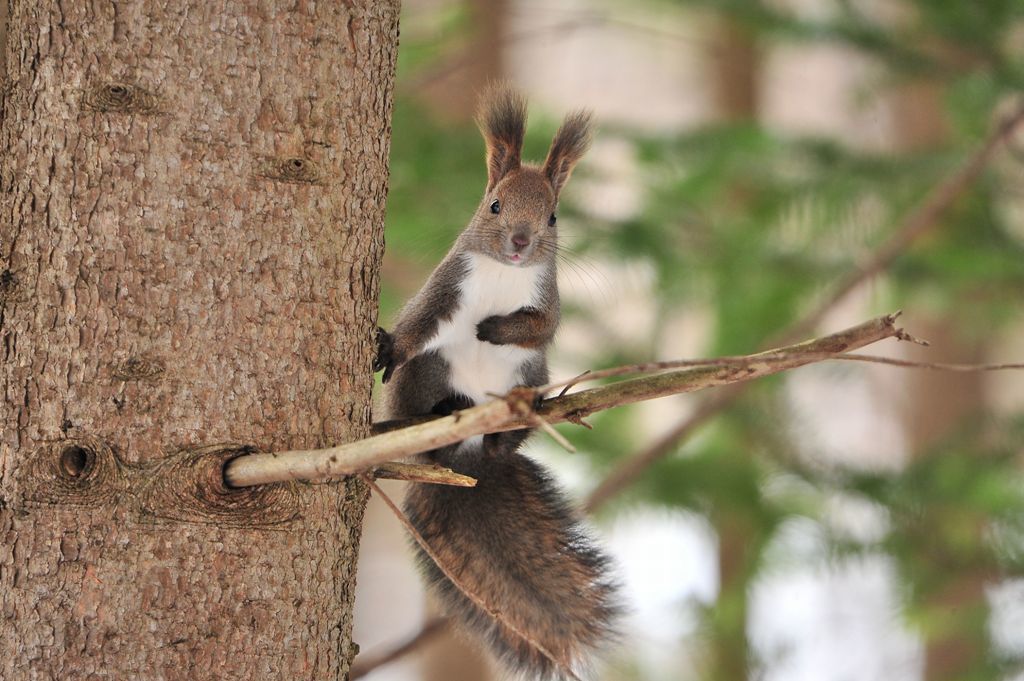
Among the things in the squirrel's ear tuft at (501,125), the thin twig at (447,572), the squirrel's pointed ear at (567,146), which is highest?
the squirrel's ear tuft at (501,125)

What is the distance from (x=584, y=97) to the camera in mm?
7973

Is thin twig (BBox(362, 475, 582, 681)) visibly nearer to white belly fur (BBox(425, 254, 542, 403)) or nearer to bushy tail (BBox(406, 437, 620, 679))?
bushy tail (BBox(406, 437, 620, 679))

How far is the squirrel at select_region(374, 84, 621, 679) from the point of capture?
1.55 meters

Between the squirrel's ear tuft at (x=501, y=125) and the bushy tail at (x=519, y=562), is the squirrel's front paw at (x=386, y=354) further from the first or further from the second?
the squirrel's ear tuft at (x=501, y=125)

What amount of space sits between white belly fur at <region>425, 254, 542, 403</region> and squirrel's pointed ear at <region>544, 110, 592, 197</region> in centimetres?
23

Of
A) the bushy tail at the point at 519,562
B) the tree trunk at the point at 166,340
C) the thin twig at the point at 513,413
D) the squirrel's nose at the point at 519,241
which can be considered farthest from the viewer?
the squirrel's nose at the point at 519,241

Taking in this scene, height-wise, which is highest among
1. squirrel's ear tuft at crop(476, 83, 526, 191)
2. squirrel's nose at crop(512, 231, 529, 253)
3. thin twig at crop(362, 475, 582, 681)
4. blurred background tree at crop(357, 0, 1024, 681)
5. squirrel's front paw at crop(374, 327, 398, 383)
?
blurred background tree at crop(357, 0, 1024, 681)

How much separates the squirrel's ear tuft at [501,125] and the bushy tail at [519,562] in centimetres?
48

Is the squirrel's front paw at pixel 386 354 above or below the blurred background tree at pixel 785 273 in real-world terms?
below

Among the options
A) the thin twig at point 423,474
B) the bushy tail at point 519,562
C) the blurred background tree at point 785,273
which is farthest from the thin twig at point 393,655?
the thin twig at point 423,474

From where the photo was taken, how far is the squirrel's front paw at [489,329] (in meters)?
1.77

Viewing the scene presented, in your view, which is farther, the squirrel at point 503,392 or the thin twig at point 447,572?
the squirrel at point 503,392

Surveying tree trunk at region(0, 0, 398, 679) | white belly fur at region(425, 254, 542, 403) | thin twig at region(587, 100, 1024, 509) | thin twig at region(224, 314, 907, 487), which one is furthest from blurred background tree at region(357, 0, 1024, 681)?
thin twig at region(224, 314, 907, 487)

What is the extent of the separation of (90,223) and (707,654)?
12.8 ft
